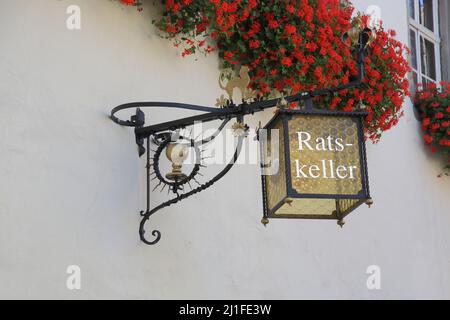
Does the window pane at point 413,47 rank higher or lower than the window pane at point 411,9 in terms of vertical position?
lower

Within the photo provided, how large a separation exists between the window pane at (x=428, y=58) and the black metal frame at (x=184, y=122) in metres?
3.11

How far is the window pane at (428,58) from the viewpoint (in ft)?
25.4

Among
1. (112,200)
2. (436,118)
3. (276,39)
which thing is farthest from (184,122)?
(436,118)

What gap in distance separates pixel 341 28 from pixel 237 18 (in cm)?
88

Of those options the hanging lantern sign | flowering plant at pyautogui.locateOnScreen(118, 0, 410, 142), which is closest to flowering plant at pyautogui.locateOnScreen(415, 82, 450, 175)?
flowering plant at pyautogui.locateOnScreen(118, 0, 410, 142)

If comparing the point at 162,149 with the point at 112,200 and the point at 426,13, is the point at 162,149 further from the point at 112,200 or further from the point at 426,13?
the point at 426,13

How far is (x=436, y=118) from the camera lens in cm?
705

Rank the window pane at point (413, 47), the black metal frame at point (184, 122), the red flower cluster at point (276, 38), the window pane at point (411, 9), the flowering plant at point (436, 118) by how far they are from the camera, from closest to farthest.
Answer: the black metal frame at point (184, 122)
the red flower cluster at point (276, 38)
the flowering plant at point (436, 118)
the window pane at point (413, 47)
the window pane at point (411, 9)

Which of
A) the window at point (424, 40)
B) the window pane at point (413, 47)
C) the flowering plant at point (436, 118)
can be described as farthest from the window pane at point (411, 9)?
the flowering plant at point (436, 118)

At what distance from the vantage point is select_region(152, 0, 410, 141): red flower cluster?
5125 millimetres

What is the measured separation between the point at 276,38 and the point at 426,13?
290 cm

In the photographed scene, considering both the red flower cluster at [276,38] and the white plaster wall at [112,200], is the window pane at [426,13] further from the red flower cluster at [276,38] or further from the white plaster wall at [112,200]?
the white plaster wall at [112,200]

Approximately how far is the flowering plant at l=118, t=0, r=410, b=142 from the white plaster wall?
138 millimetres

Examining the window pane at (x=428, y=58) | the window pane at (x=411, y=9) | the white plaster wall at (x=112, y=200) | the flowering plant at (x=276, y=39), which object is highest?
the window pane at (x=411, y=9)
